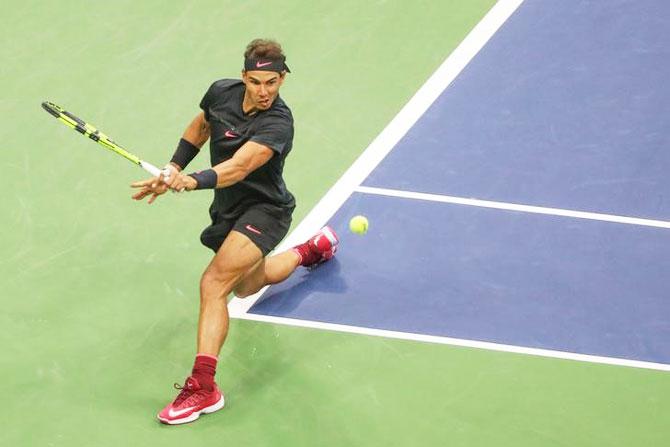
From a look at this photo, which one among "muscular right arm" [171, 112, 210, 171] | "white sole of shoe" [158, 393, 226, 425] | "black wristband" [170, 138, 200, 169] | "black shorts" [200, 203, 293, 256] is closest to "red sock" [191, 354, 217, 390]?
"white sole of shoe" [158, 393, 226, 425]

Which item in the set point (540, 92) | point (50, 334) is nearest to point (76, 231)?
point (50, 334)

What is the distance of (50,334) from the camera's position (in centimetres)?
906

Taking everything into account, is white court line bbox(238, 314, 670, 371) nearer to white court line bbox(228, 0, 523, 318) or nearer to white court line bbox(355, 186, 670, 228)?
white court line bbox(228, 0, 523, 318)

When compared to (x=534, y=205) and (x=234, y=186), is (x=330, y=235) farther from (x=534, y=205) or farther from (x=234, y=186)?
(x=534, y=205)

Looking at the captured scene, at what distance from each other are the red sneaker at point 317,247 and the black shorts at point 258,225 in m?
0.56

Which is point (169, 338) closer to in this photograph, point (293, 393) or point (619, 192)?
point (293, 393)

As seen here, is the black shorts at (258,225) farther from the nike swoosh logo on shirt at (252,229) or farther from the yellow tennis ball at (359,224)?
the yellow tennis ball at (359,224)

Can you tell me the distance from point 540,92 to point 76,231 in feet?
13.1

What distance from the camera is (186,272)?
9.59 m

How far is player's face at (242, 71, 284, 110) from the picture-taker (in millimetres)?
8398

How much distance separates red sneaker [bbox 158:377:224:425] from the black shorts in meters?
0.99

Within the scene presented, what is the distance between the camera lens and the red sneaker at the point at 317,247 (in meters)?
9.49

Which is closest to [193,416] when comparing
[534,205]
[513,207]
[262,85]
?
[262,85]

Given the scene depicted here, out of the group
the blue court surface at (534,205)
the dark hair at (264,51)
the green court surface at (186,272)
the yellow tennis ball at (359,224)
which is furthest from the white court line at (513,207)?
the dark hair at (264,51)
